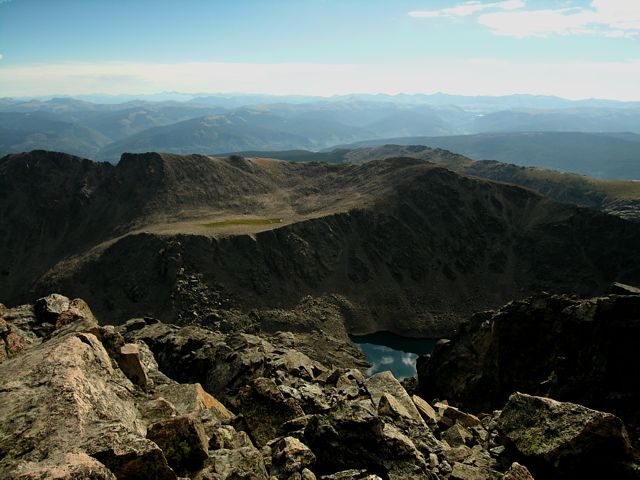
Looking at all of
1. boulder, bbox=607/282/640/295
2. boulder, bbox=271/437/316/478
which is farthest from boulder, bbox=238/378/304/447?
boulder, bbox=607/282/640/295

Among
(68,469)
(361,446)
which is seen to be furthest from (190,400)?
(68,469)

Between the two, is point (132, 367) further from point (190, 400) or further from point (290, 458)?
point (290, 458)

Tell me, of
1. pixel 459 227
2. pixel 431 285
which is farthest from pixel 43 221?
pixel 459 227

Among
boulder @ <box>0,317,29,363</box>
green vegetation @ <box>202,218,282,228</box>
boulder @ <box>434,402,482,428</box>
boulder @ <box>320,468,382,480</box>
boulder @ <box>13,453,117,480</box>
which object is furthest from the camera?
green vegetation @ <box>202,218,282,228</box>

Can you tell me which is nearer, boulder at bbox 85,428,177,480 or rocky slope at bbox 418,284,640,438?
boulder at bbox 85,428,177,480

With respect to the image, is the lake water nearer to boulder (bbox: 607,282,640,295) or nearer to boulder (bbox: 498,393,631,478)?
boulder (bbox: 607,282,640,295)

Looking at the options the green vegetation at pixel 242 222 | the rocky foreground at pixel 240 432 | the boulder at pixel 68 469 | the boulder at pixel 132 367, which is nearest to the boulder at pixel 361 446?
the rocky foreground at pixel 240 432

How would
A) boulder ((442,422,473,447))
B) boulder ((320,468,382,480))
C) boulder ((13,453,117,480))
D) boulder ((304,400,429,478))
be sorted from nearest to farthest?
boulder ((13,453,117,480)) < boulder ((320,468,382,480)) < boulder ((304,400,429,478)) < boulder ((442,422,473,447))
